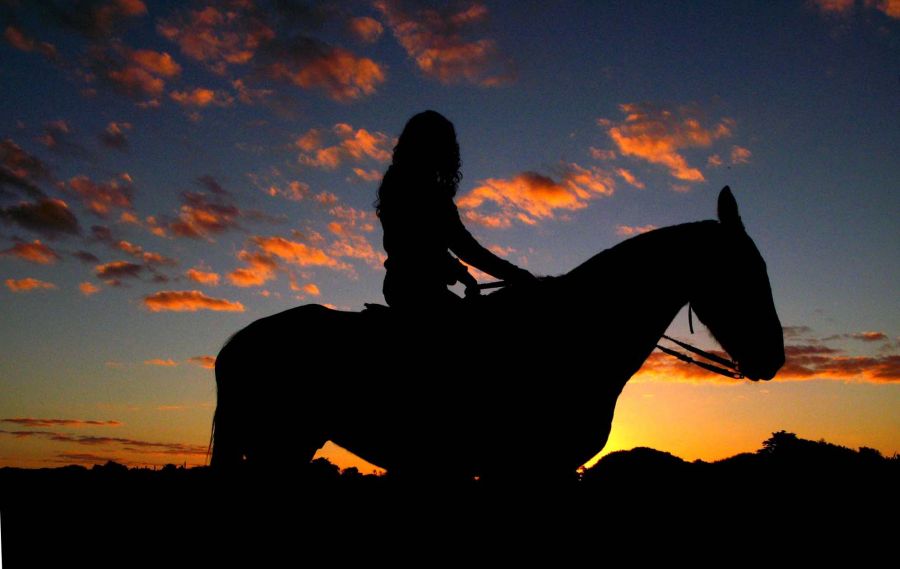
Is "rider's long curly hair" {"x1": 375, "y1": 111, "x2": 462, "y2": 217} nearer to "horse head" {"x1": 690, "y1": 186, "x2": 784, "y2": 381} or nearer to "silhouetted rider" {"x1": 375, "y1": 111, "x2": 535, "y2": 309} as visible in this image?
"silhouetted rider" {"x1": 375, "y1": 111, "x2": 535, "y2": 309}

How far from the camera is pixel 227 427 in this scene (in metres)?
5.41

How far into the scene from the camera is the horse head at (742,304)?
15.4 ft

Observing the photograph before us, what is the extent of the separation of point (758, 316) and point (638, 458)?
5634mm

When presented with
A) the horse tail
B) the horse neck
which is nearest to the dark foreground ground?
the horse tail

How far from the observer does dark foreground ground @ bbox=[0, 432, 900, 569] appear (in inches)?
187

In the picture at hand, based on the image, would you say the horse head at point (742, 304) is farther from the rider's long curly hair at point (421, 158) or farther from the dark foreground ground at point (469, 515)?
the rider's long curly hair at point (421, 158)

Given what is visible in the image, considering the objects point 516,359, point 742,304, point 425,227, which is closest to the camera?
point 516,359

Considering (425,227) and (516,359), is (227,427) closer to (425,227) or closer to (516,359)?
(425,227)

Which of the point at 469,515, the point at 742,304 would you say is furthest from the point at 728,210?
the point at 469,515

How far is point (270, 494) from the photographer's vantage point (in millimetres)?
5215

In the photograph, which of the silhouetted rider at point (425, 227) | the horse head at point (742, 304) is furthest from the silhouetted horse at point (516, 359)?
the silhouetted rider at point (425, 227)

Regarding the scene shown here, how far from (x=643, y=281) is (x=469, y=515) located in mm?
2404

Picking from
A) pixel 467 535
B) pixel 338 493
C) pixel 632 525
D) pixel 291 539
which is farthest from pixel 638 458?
pixel 291 539

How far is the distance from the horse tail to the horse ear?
15.4 feet
